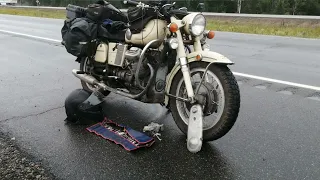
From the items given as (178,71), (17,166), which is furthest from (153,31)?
(17,166)

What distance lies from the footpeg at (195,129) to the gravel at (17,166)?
1325 millimetres

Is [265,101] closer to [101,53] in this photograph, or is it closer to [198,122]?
[198,122]

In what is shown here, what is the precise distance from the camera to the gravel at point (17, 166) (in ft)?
9.56

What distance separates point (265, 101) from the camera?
16.0 ft

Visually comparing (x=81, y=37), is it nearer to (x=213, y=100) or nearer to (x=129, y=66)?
(x=129, y=66)

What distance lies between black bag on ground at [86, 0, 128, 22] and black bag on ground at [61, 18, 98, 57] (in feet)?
0.33

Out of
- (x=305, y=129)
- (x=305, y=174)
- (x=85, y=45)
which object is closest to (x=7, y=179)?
Answer: (x=85, y=45)

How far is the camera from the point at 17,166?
309 cm

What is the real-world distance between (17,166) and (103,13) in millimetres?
2314

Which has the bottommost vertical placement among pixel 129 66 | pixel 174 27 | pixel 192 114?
pixel 192 114

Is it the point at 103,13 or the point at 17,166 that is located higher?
the point at 103,13

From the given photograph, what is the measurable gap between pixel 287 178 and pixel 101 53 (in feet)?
9.00

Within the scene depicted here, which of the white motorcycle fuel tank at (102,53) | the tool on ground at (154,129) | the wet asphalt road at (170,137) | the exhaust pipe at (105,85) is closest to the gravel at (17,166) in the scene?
the wet asphalt road at (170,137)

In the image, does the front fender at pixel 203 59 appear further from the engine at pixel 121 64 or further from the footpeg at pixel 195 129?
the footpeg at pixel 195 129
